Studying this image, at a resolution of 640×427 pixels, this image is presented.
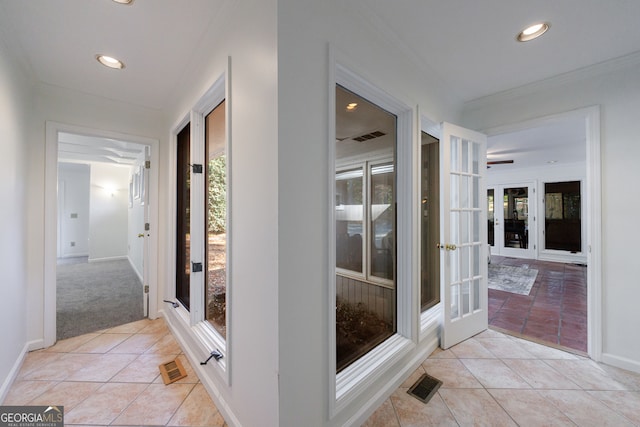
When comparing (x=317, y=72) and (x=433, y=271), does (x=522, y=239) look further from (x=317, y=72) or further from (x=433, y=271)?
(x=317, y=72)

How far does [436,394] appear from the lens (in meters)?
1.71

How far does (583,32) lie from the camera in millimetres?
1687

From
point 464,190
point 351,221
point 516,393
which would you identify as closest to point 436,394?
point 516,393

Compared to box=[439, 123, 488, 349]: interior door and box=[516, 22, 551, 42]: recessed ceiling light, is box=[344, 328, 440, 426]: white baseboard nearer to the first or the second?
box=[439, 123, 488, 349]: interior door

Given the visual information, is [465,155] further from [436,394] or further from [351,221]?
[436,394]

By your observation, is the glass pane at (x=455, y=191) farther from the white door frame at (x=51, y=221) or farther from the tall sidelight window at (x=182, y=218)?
the white door frame at (x=51, y=221)

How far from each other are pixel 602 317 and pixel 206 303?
335 centimetres

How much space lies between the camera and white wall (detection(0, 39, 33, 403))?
167 cm

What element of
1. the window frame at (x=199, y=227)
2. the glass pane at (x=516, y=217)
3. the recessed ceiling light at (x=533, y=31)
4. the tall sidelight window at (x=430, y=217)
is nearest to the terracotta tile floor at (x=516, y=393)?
the tall sidelight window at (x=430, y=217)

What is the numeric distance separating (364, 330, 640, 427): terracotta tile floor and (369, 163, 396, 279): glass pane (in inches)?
34.1

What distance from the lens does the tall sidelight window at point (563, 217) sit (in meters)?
6.11

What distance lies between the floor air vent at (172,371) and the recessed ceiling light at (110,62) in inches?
96.9

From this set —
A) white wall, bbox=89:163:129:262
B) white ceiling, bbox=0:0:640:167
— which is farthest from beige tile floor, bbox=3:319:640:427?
white wall, bbox=89:163:129:262

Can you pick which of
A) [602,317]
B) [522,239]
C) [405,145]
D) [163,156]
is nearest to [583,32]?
[405,145]
